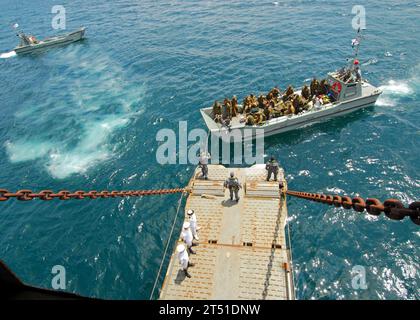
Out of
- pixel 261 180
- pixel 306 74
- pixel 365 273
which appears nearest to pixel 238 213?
pixel 261 180

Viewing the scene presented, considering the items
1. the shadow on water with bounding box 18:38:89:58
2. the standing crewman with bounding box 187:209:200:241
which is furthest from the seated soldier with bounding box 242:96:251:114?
the shadow on water with bounding box 18:38:89:58

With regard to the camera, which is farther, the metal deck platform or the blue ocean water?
the blue ocean water

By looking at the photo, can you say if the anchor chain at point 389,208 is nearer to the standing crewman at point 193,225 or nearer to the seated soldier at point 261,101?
the standing crewman at point 193,225

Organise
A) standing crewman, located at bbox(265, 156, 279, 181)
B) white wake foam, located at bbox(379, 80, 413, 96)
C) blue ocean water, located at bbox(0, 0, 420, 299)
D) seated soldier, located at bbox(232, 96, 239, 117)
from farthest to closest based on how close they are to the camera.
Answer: white wake foam, located at bbox(379, 80, 413, 96) < seated soldier, located at bbox(232, 96, 239, 117) < standing crewman, located at bbox(265, 156, 279, 181) < blue ocean water, located at bbox(0, 0, 420, 299)

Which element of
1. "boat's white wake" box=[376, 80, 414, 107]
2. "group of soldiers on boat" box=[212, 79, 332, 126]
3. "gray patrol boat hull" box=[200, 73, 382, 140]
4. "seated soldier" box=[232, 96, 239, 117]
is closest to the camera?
"gray patrol boat hull" box=[200, 73, 382, 140]

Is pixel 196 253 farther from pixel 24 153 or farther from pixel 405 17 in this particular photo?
pixel 405 17

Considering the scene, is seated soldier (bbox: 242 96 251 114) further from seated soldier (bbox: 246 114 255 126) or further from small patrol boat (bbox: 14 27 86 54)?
small patrol boat (bbox: 14 27 86 54)
